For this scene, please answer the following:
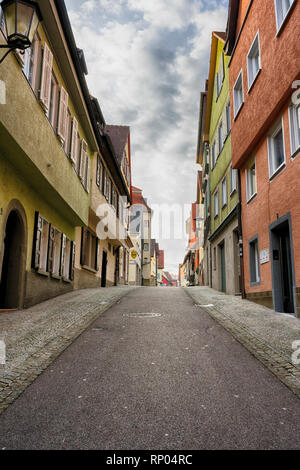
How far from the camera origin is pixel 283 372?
4922mm

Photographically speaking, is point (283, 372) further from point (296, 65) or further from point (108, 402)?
point (296, 65)

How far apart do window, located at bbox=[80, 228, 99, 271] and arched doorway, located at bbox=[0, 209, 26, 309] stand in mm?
7106

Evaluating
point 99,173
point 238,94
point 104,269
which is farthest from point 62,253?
point 104,269

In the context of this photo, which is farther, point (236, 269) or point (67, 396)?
point (236, 269)

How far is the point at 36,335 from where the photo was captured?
685cm

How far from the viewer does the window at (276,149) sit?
10.2 m

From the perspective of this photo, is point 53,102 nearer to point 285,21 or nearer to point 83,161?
point 83,161

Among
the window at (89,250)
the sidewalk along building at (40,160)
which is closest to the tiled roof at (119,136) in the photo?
the window at (89,250)

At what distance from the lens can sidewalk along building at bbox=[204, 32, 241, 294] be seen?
1605 cm

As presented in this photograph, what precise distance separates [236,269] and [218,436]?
12.9m

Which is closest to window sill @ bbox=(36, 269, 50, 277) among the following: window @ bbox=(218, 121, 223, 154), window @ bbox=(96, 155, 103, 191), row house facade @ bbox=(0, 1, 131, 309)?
row house facade @ bbox=(0, 1, 131, 309)

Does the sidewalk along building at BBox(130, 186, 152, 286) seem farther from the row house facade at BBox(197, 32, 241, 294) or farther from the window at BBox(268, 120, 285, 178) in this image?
the window at BBox(268, 120, 285, 178)

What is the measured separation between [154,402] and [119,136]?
2675 centimetres
